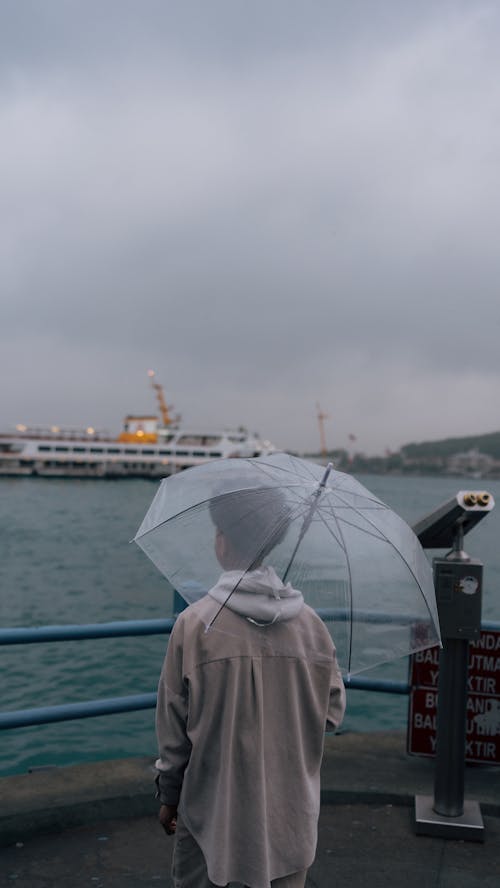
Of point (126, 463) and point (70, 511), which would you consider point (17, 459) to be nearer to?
point (126, 463)

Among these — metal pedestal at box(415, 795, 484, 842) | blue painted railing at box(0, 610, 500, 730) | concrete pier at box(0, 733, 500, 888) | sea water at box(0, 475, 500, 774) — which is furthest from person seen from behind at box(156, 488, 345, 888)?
sea water at box(0, 475, 500, 774)

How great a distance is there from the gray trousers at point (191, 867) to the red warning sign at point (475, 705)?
197 centimetres

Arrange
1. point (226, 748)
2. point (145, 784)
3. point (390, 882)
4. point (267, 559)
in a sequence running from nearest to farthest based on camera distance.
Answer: point (226, 748), point (267, 559), point (390, 882), point (145, 784)

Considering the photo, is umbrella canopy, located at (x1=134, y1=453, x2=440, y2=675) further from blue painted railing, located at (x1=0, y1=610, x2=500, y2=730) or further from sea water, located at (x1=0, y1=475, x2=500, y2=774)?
sea water, located at (x1=0, y1=475, x2=500, y2=774)

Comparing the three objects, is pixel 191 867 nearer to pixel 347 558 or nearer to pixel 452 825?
pixel 347 558

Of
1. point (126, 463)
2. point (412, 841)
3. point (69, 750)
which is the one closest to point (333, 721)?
point (412, 841)

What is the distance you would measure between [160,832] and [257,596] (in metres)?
1.80

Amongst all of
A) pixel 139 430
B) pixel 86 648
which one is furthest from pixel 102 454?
pixel 86 648

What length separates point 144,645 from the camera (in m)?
12.2

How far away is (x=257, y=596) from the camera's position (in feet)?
5.89

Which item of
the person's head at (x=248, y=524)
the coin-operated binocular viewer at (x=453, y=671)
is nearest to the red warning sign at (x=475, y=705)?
the coin-operated binocular viewer at (x=453, y=671)

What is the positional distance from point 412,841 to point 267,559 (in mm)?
1886

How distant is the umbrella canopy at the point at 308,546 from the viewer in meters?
1.90

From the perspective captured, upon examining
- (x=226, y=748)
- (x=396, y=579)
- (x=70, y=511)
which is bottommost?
(x=70, y=511)
